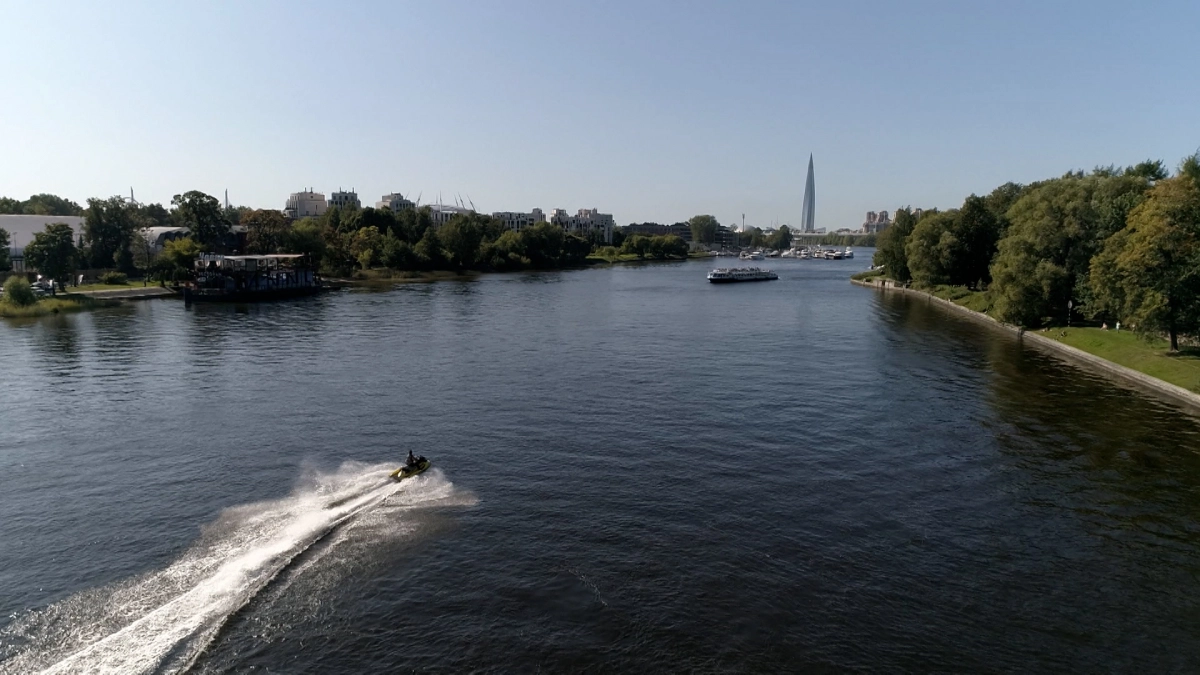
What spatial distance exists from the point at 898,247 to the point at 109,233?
165 metres

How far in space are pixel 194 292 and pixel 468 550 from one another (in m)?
112

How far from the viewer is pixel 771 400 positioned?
165 ft

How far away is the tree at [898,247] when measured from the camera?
14854cm

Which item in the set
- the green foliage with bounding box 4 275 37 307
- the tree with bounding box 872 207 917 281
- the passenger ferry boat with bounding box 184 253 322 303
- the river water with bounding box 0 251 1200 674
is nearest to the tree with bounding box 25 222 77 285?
the passenger ferry boat with bounding box 184 253 322 303

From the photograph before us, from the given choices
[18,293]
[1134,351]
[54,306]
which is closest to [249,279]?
[54,306]

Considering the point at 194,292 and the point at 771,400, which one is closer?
the point at 771,400

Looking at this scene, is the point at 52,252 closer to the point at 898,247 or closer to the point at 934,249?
the point at 934,249

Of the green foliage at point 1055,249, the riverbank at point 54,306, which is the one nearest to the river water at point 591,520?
the green foliage at point 1055,249

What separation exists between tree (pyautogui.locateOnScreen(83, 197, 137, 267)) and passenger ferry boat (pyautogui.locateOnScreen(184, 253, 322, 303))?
18505mm

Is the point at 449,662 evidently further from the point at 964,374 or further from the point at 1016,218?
the point at 1016,218

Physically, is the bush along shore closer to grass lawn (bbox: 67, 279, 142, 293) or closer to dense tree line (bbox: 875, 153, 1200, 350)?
grass lawn (bbox: 67, 279, 142, 293)

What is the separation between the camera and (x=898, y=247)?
149500mm

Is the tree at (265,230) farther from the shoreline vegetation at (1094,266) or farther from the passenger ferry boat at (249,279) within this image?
the shoreline vegetation at (1094,266)

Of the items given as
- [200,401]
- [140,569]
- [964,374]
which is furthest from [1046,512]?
[200,401]
